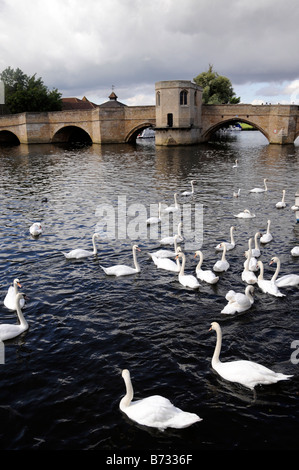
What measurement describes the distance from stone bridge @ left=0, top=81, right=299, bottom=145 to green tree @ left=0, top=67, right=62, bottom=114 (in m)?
6.80

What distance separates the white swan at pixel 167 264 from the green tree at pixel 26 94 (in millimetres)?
66162

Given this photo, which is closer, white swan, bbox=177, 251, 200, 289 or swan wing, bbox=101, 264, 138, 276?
white swan, bbox=177, 251, 200, 289

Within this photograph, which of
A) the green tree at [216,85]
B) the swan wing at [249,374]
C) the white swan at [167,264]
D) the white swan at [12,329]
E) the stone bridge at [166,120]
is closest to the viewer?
the swan wing at [249,374]

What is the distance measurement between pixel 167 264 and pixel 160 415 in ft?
19.3

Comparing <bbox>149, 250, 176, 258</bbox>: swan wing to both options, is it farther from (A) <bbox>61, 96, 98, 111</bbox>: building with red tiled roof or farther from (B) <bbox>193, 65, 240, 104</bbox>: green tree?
(A) <bbox>61, 96, 98, 111</bbox>: building with red tiled roof

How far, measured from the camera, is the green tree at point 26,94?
225 feet

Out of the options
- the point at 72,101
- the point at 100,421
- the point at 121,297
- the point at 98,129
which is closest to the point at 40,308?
the point at 121,297

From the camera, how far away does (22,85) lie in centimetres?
7506

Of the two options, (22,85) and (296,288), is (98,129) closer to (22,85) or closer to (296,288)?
(22,85)

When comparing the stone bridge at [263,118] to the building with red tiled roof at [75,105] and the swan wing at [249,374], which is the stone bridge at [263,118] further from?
the swan wing at [249,374]

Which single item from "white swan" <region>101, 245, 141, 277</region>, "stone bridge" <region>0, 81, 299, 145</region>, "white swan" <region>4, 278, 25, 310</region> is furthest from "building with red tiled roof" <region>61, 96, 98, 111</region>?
"white swan" <region>4, 278, 25, 310</region>

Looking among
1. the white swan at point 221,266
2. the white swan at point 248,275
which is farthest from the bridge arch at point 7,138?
the white swan at point 248,275

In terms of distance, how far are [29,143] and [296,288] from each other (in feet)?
197

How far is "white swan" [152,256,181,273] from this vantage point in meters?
10.9
